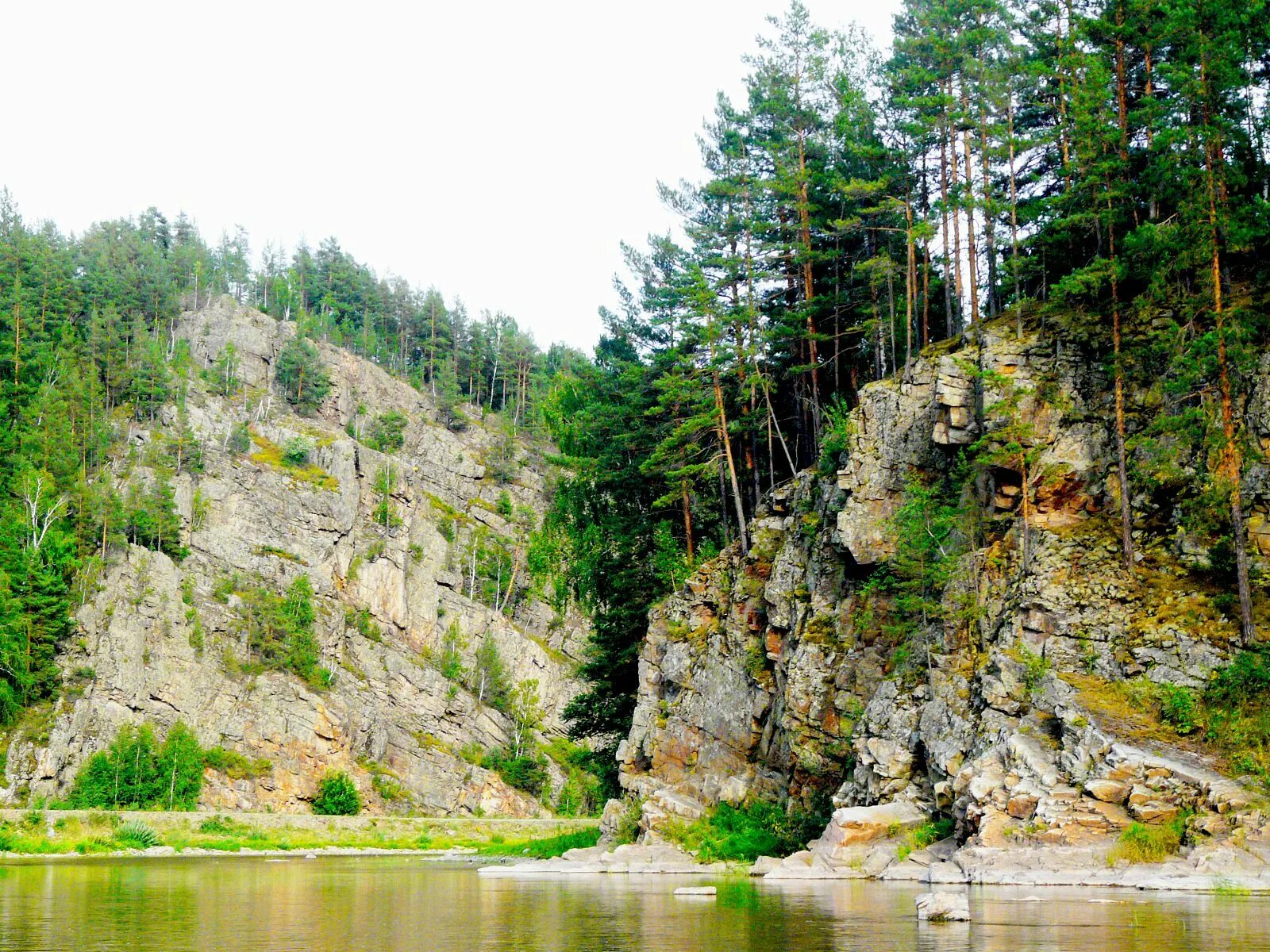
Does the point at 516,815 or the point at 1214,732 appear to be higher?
the point at 1214,732

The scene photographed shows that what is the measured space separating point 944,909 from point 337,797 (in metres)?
74.4

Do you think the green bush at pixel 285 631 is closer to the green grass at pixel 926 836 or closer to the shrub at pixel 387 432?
the shrub at pixel 387 432

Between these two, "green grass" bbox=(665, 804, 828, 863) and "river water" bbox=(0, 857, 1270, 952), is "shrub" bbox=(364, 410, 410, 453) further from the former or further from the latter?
"river water" bbox=(0, 857, 1270, 952)

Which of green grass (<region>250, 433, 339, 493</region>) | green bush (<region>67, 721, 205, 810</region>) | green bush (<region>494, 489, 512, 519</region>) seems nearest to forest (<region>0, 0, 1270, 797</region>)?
green bush (<region>67, 721, 205, 810</region>)

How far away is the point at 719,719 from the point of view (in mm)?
40844

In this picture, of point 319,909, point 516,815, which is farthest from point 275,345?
point 319,909

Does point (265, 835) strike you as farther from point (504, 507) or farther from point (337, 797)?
point (504, 507)

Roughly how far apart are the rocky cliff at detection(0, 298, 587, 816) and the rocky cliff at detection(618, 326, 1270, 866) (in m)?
55.2

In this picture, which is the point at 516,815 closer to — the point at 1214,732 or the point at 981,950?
the point at 1214,732

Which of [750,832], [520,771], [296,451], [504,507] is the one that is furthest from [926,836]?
[504,507]

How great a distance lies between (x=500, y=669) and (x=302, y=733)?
74.9ft

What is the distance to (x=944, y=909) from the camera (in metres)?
18.1

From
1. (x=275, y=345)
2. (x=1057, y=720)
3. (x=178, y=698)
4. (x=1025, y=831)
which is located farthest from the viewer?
(x=275, y=345)

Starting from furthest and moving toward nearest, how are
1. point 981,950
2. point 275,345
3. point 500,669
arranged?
point 275,345 → point 500,669 → point 981,950
